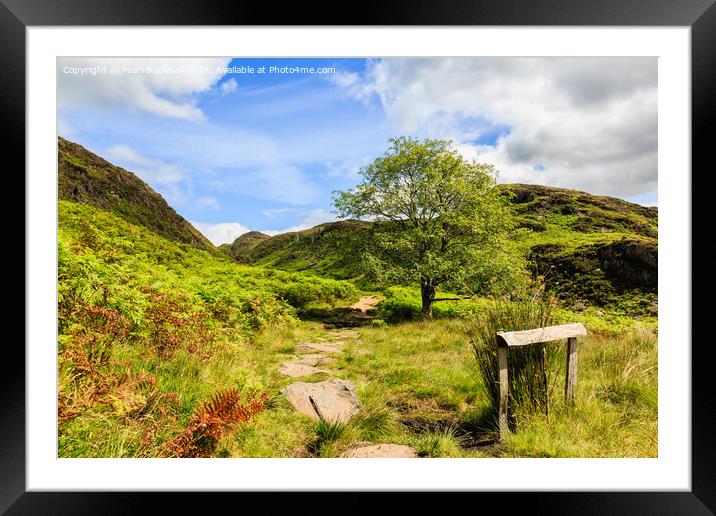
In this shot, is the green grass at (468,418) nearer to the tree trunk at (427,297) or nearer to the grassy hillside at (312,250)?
the tree trunk at (427,297)

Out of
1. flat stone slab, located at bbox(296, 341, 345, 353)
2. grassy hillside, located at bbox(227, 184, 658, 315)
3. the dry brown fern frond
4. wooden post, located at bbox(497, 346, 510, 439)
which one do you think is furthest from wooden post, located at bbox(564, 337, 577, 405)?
grassy hillside, located at bbox(227, 184, 658, 315)

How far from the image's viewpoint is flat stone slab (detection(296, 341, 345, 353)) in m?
5.71

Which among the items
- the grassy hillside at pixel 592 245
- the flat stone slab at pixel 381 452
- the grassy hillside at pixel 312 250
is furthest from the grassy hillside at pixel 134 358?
the grassy hillside at pixel 592 245

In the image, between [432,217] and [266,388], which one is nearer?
[266,388]

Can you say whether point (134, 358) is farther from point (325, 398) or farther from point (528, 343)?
point (528, 343)

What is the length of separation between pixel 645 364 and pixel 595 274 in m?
9.15

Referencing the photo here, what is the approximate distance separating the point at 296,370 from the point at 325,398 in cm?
113

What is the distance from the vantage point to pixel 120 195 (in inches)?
373

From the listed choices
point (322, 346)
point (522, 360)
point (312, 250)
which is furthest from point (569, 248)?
point (522, 360)
